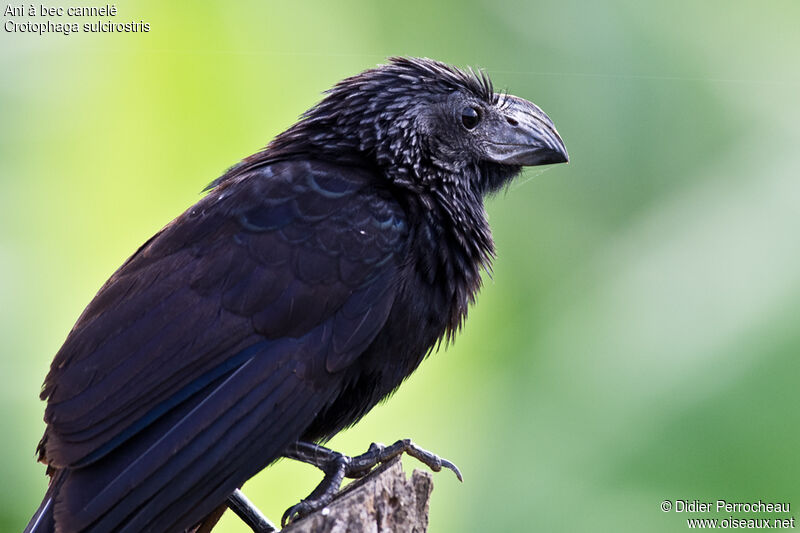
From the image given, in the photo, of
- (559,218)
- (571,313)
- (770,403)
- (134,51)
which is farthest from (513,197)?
(134,51)

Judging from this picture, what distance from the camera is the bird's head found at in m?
3.96

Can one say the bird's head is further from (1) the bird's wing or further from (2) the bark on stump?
(2) the bark on stump

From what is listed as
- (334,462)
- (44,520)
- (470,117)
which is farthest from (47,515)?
(470,117)

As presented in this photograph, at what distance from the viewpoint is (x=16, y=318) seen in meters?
5.18

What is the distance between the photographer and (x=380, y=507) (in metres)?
3.08

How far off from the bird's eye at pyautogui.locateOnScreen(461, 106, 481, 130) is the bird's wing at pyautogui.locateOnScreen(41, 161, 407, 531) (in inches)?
21.0

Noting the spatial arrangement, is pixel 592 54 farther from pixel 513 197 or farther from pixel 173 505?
pixel 173 505

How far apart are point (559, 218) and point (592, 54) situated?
0.84 meters

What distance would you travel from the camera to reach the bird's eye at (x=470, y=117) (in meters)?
4.11

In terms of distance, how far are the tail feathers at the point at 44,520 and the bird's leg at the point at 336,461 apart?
678mm

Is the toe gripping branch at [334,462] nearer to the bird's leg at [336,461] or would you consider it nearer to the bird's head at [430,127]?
the bird's leg at [336,461]

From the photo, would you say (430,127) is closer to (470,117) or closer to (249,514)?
(470,117)

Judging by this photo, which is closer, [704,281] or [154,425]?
[154,425]

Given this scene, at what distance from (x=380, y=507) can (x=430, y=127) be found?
154 cm
